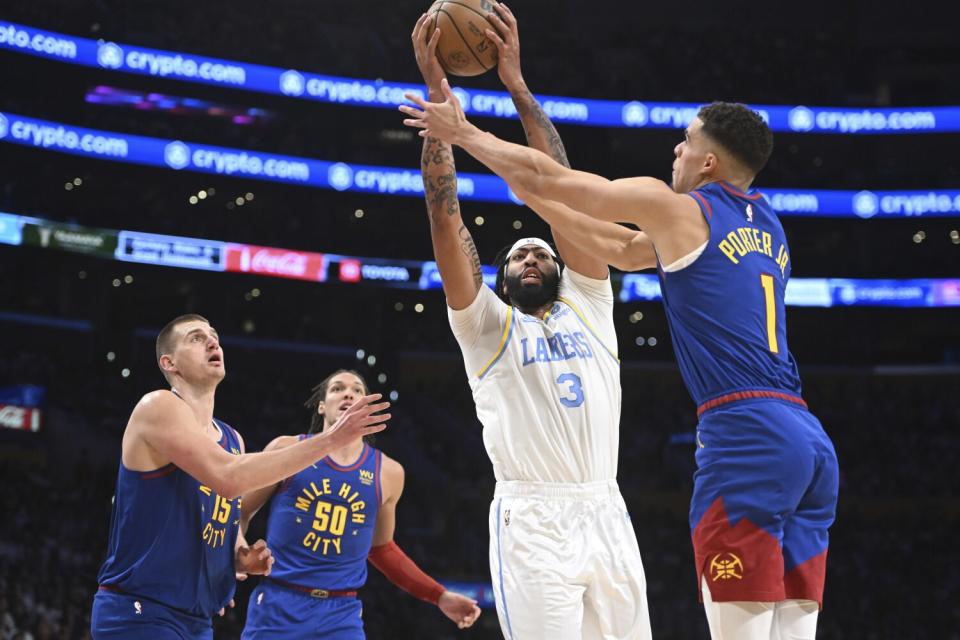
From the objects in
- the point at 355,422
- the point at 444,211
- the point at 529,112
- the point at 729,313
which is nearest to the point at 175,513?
the point at 355,422

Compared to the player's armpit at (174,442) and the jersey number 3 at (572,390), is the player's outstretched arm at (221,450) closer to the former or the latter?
the player's armpit at (174,442)

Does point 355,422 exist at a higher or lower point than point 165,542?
higher

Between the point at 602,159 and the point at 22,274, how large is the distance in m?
13.6

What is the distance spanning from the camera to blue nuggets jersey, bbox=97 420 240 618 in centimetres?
423

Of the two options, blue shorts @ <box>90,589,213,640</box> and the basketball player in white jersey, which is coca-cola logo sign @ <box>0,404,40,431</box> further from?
the basketball player in white jersey

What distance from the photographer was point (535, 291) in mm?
4664

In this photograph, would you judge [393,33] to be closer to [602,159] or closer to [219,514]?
[602,159]

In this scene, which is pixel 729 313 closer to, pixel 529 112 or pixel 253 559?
pixel 529 112

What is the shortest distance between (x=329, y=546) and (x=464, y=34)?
2902 mm

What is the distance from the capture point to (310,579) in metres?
5.83

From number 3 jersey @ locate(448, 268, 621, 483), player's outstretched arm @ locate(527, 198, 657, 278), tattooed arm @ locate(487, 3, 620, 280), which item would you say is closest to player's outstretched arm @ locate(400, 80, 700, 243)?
player's outstretched arm @ locate(527, 198, 657, 278)

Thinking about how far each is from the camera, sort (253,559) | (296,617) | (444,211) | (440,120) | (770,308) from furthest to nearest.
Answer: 1. (296,617)
2. (253,559)
3. (444,211)
4. (440,120)
5. (770,308)

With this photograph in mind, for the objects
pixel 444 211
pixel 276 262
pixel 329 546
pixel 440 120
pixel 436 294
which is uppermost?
pixel 276 262

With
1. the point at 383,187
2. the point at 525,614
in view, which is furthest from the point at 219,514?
the point at 383,187
